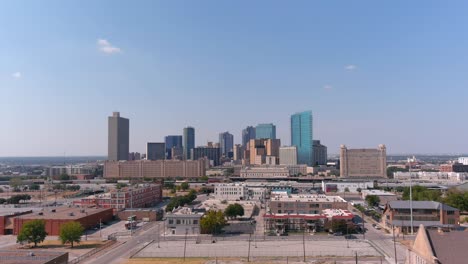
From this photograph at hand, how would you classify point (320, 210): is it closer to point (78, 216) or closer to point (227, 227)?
point (227, 227)

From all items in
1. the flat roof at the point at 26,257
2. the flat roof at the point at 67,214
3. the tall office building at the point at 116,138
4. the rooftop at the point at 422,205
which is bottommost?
the flat roof at the point at 67,214

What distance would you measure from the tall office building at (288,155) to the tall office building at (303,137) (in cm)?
556

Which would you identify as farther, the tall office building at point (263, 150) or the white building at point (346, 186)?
the tall office building at point (263, 150)

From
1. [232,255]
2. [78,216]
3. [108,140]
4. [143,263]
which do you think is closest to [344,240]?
[232,255]

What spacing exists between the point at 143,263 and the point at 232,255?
5643 mm

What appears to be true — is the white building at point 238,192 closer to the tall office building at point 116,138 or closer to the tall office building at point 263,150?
the tall office building at point 263,150

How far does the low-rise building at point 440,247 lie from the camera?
50.9ft

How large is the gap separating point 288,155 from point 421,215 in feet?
359

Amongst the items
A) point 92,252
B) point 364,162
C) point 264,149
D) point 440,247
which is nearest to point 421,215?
point 440,247

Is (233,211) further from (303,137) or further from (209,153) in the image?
(209,153)

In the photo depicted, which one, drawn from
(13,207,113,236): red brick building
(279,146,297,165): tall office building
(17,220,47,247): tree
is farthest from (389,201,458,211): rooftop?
(279,146,297,165): tall office building

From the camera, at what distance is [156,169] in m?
120

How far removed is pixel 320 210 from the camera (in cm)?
4353

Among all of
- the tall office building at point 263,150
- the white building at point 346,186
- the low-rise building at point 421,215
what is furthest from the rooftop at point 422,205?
the tall office building at point 263,150
